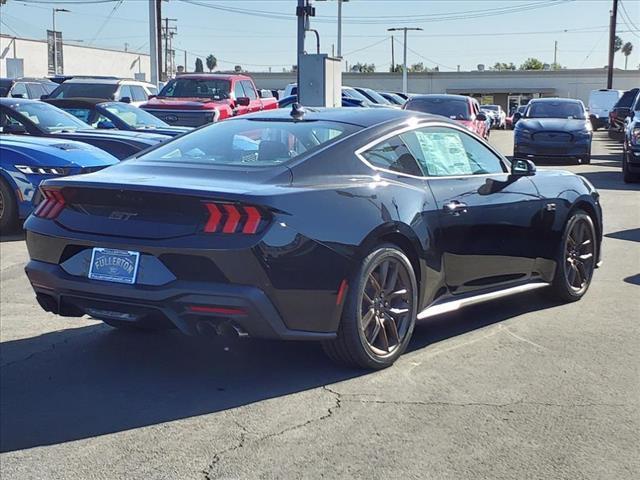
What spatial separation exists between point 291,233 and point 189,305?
2.09ft

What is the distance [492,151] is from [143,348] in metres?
2.91

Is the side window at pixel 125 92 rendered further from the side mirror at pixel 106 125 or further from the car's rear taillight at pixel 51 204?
the car's rear taillight at pixel 51 204

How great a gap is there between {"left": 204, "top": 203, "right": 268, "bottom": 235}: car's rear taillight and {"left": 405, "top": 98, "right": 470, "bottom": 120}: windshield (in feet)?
54.9

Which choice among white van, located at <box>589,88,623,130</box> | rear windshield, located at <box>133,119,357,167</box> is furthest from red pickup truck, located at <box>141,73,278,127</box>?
white van, located at <box>589,88,623,130</box>

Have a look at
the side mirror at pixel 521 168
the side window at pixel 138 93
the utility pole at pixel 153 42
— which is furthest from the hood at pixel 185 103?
the side mirror at pixel 521 168

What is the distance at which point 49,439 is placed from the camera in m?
4.01

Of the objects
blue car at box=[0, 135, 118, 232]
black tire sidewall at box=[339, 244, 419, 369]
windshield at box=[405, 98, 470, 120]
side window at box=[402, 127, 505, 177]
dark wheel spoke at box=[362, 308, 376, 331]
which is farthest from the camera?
windshield at box=[405, 98, 470, 120]

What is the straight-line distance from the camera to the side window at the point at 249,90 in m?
20.0

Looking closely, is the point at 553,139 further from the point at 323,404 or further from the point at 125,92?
the point at 323,404

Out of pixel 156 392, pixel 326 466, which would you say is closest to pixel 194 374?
pixel 156 392

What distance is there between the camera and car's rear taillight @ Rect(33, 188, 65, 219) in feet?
15.5

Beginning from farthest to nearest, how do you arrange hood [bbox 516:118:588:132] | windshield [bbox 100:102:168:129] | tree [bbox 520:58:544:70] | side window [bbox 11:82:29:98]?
tree [bbox 520:58:544:70] < side window [bbox 11:82:29:98] < hood [bbox 516:118:588:132] < windshield [bbox 100:102:168:129]

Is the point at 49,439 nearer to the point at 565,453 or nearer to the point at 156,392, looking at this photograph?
the point at 156,392

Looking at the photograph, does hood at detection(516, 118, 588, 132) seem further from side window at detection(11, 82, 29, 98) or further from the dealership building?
the dealership building
